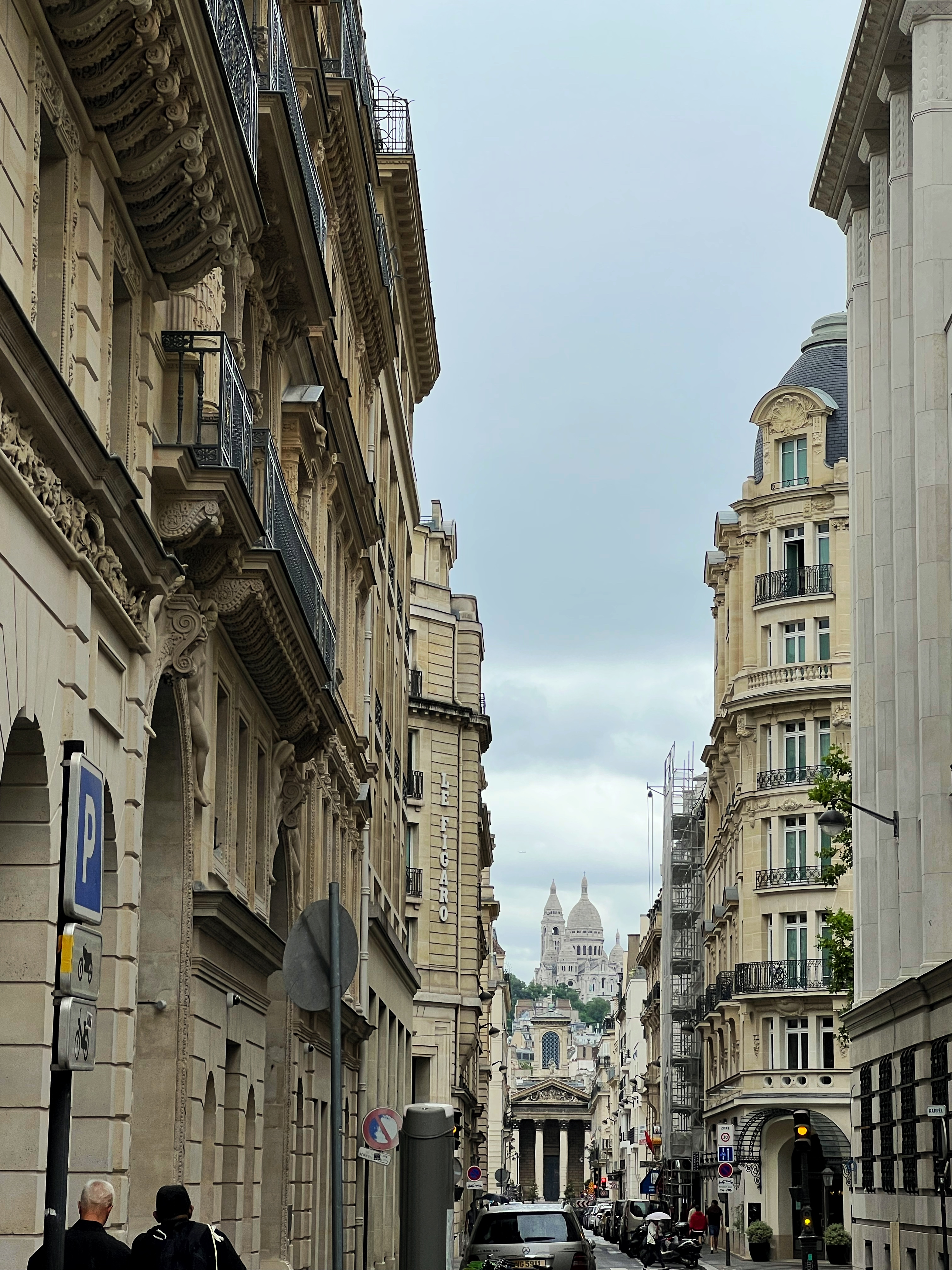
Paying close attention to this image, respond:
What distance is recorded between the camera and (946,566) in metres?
31.7

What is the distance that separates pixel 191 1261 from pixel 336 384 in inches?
763

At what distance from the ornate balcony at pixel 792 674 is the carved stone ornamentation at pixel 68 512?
52477 millimetres

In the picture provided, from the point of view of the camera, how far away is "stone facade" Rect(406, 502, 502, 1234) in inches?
2638

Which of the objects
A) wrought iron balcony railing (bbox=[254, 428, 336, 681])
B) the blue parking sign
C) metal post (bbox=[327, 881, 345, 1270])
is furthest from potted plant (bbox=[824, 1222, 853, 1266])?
the blue parking sign

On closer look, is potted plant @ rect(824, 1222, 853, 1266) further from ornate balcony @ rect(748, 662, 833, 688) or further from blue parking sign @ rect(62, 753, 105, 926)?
blue parking sign @ rect(62, 753, 105, 926)

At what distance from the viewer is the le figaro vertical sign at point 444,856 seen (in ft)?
221

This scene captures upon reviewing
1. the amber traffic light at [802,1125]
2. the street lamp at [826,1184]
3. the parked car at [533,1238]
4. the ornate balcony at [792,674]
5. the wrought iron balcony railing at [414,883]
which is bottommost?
the street lamp at [826,1184]

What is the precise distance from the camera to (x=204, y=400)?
59.2ft

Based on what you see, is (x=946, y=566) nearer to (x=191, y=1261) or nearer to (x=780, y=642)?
(x=191, y=1261)

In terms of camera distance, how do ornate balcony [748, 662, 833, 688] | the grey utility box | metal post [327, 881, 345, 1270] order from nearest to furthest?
metal post [327, 881, 345, 1270], the grey utility box, ornate balcony [748, 662, 833, 688]

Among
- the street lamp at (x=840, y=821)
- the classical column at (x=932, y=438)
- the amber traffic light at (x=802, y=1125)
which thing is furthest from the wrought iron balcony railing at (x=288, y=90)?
the amber traffic light at (x=802, y=1125)

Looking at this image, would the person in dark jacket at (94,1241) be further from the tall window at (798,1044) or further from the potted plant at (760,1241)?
the tall window at (798,1044)

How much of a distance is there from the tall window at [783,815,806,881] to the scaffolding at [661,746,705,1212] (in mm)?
18190

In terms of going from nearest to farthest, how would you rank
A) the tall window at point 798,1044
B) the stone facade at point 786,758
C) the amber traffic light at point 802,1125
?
1. the amber traffic light at point 802,1125
2. the stone facade at point 786,758
3. the tall window at point 798,1044
